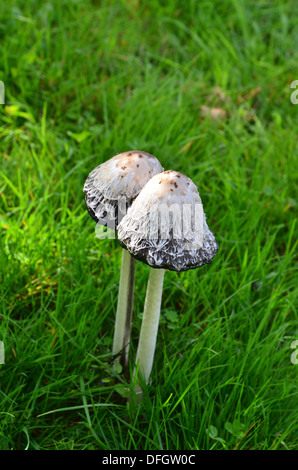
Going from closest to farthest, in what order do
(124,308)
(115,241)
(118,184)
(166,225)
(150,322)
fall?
(166,225), (118,184), (150,322), (124,308), (115,241)

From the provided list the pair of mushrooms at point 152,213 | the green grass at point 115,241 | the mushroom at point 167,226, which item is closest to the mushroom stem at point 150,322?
the pair of mushrooms at point 152,213

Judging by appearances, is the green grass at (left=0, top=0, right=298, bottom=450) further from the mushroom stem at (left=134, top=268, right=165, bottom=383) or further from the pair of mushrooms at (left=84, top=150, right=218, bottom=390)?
the pair of mushrooms at (left=84, top=150, right=218, bottom=390)

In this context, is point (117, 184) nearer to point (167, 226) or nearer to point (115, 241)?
point (167, 226)

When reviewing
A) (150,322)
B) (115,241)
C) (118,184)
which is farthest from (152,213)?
(115,241)

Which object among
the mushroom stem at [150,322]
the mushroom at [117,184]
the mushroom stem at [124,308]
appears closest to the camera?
the mushroom at [117,184]

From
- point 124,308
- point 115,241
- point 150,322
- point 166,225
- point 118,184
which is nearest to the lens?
point 166,225

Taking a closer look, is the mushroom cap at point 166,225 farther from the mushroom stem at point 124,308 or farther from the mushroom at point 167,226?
the mushroom stem at point 124,308
